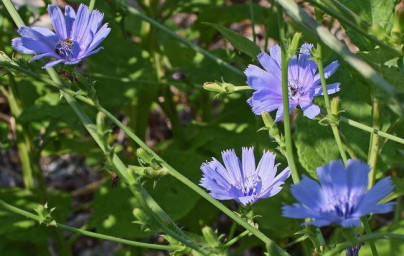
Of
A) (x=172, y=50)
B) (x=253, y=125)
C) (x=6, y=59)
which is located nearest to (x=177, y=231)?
(x=6, y=59)

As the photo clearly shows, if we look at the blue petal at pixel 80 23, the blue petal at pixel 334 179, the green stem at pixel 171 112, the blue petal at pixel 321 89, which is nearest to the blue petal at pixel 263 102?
the blue petal at pixel 321 89

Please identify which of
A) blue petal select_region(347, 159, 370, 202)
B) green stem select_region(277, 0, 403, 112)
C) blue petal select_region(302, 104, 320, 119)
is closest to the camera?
green stem select_region(277, 0, 403, 112)

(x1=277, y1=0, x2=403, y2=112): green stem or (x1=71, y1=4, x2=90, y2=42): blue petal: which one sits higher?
(x1=71, y1=4, x2=90, y2=42): blue petal

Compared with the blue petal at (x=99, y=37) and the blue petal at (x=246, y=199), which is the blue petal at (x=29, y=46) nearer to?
the blue petal at (x=99, y=37)

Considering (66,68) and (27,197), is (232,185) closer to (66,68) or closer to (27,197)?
(66,68)

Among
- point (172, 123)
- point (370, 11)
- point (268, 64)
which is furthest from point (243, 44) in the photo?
point (172, 123)

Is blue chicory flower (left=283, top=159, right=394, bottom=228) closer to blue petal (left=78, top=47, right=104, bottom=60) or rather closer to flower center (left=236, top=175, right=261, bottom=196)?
flower center (left=236, top=175, right=261, bottom=196)

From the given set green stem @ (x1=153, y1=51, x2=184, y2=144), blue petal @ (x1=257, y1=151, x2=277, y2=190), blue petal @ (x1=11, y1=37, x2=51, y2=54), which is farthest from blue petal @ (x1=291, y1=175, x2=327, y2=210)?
green stem @ (x1=153, y1=51, x2=184, y2=144)
